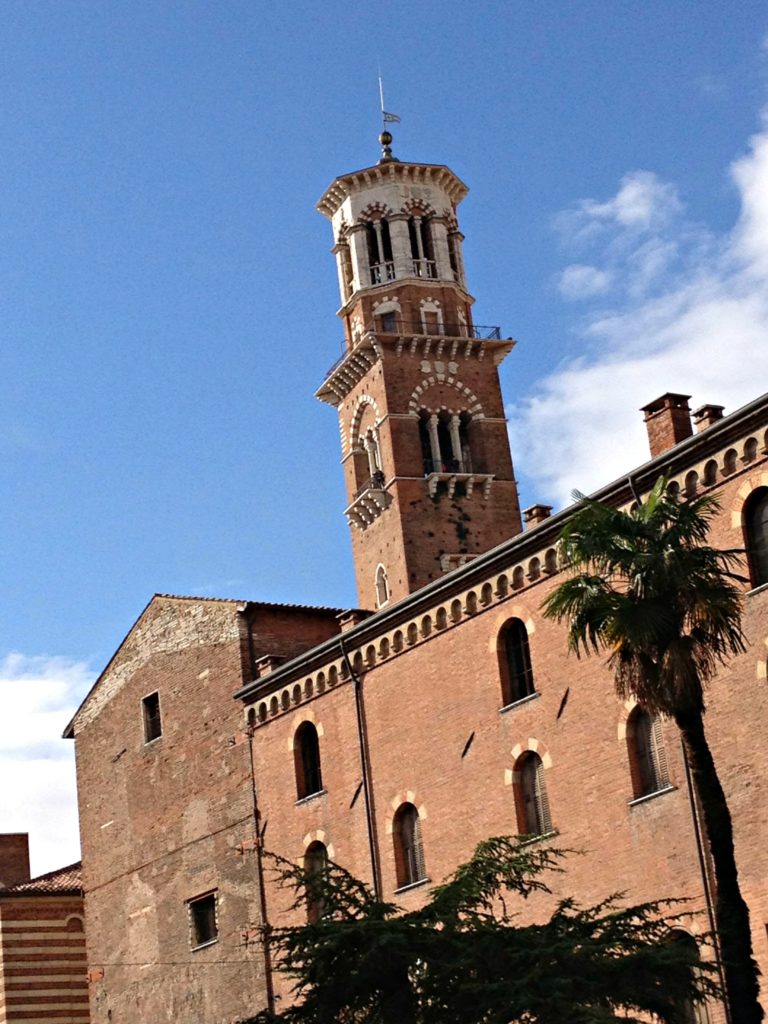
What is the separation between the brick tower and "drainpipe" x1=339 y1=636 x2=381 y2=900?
759 inches

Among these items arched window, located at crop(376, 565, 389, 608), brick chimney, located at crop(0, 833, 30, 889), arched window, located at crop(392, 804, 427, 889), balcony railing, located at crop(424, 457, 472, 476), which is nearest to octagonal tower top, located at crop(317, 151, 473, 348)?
balcony railing, located at crop(424, 457, 472, 476)

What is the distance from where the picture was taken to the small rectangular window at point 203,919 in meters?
37.3

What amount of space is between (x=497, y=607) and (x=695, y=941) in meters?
8.47

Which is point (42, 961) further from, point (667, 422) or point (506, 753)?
point (667, 422)

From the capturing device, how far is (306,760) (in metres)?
35.7

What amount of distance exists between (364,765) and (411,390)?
2497 cm

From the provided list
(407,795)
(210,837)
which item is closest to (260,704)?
(210,837)

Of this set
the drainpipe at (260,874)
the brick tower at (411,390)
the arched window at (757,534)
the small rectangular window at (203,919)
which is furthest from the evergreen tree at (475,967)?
the brick tower at (411,390)

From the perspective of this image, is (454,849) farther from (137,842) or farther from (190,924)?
(137,842)

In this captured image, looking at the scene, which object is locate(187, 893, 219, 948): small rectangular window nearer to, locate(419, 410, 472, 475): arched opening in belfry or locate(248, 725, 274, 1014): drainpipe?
locate(248, 725, 274, 1014): drainpipe

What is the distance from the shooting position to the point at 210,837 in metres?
37.7

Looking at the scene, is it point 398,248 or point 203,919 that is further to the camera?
point 398,248

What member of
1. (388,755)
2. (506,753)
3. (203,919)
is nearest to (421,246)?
(203,919)

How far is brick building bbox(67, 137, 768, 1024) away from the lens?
26.6 m
